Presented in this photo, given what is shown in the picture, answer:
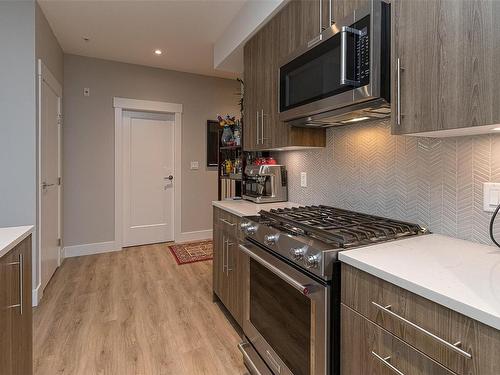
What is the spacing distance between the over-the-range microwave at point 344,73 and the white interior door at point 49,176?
2378mm

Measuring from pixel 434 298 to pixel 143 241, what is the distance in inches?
166

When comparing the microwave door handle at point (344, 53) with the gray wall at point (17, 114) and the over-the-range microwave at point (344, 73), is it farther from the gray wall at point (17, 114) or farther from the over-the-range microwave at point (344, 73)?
the gray wall at point (17, 114)

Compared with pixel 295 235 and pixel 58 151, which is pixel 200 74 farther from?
pixel 295 235

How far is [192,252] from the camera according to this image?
4.05 m

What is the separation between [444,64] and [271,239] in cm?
98

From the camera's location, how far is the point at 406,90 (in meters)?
1.13

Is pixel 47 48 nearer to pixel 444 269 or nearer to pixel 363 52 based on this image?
pixel 363 52

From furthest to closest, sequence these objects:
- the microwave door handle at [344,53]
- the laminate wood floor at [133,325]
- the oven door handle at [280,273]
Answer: the laminate wood floor at [133,325]
the microwave door handle at [344,53]
the oven door handle at [280,273]

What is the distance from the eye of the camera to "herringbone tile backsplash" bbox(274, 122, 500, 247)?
1225mm

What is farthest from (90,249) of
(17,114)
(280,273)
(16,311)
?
(280,273)

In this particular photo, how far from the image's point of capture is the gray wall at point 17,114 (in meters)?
2.49

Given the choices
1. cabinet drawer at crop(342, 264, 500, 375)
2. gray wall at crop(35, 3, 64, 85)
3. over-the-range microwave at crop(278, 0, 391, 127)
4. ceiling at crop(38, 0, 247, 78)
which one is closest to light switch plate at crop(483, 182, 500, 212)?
over-the-range microwave at crop(278, 0, 391, 127)

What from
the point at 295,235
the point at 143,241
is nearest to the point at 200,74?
the point at 143,241

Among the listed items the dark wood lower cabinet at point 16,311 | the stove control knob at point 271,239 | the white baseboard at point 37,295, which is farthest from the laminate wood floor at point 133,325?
the stove control knob at point 271,239
